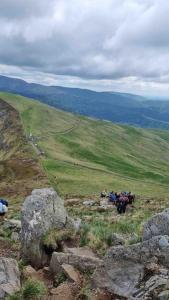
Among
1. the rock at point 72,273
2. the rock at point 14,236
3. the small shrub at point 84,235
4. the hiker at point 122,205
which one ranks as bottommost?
the hiker at point 122,205

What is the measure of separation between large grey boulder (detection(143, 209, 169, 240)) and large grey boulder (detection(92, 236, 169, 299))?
59.5 inches

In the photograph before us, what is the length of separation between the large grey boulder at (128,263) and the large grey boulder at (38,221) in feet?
15.1

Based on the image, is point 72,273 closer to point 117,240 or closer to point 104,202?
point 117,240

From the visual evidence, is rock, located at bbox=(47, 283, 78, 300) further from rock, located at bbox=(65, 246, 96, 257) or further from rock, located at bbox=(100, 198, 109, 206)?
rock, located at bbox=(100, 198, 109, 206)

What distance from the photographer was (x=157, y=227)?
65.9 feet

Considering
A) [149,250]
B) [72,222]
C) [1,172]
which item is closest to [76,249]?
[72,222]

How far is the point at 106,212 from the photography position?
1810 inches

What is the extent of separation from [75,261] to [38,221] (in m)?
3.67

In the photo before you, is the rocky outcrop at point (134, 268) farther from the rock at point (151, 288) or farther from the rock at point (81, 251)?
the rock at point (81, 251)

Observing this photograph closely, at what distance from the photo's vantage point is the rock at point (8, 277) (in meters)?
17.3

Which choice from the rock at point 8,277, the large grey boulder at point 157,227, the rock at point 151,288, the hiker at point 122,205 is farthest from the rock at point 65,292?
the hiker at point 122,205

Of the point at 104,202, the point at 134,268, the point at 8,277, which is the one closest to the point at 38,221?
the point at 8,277

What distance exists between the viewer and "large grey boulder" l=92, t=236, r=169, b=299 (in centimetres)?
1739

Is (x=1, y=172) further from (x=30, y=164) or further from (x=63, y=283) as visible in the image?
(x=63, y=283)
